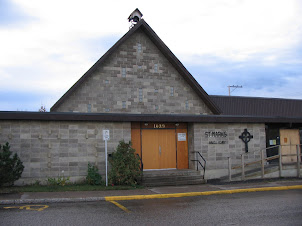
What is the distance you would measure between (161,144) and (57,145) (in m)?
5.63

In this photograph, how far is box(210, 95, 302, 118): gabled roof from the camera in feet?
92.5

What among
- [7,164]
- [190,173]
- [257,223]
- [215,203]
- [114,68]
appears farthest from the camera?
[114,68]

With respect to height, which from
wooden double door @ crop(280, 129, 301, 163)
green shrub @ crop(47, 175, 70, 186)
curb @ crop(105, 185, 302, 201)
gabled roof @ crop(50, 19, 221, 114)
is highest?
gabled roof @ crop(50, 19, 221, 114)

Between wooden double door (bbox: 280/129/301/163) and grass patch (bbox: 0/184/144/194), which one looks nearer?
grass patch (bbox: 0/184/144/194)

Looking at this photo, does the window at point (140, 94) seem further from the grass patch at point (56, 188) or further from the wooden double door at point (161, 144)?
the grass patch at point (56, 188)

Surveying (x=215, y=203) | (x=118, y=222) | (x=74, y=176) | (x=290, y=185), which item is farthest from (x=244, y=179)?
(x=118, y=222)

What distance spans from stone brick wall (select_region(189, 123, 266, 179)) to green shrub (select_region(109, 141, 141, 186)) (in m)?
4.15

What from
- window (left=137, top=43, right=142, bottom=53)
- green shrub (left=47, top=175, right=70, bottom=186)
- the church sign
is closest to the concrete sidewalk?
green shrub (left=47, top=175, right=70, bottom=186)

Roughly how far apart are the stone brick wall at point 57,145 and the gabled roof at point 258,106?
46.3 ft

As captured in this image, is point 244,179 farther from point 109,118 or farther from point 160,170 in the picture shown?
point 109,118

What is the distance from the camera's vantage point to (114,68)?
20094mm

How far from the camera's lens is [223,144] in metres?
18.4

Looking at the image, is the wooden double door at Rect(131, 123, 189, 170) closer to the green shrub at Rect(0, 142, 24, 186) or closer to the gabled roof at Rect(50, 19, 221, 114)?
the gabled roof at Rect(50, 19, 221, 114)

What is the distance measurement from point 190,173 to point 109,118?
496 centimetres
